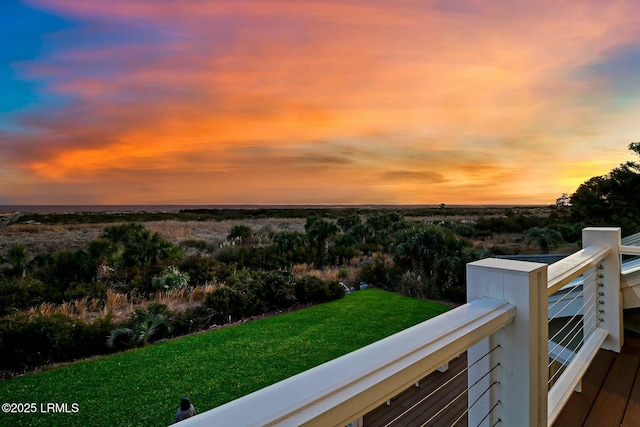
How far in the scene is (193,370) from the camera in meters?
4.58

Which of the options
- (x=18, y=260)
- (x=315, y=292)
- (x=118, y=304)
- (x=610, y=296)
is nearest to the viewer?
(x=610, y=296)

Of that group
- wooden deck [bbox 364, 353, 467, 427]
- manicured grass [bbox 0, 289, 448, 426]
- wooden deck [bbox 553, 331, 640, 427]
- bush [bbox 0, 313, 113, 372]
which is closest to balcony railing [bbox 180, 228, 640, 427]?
wooden deck [bbox 553, 331, 640, 427]

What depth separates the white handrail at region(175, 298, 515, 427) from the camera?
51 centimetres

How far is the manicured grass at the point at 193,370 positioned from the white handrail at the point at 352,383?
379cm

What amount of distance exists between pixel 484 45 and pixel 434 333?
22.4 ft

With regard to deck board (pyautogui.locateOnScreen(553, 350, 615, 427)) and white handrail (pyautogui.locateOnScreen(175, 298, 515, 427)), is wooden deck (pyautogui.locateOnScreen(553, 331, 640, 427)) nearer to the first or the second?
deck board (pyautogui.locateOnScreen(553, 350, 615, 427))

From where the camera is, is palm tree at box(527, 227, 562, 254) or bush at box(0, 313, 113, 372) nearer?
bush at box(0, 313, 113, 372)

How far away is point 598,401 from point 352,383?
236cm

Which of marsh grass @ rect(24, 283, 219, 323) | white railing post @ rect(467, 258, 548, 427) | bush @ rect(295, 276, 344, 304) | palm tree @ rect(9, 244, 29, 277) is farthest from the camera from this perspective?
palm tree @ rect(9, 244, 29, 277)

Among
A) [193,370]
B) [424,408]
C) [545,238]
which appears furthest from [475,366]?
[545,238]

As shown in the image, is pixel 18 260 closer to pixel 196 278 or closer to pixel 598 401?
pixel 196 278

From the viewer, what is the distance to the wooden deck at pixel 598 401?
6.15 feet

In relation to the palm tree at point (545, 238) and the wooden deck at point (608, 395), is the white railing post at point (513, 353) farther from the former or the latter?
the palm tree at point (545, 238)

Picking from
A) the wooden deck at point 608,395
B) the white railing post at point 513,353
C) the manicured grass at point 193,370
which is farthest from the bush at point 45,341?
the wooden deck at point 608,395
